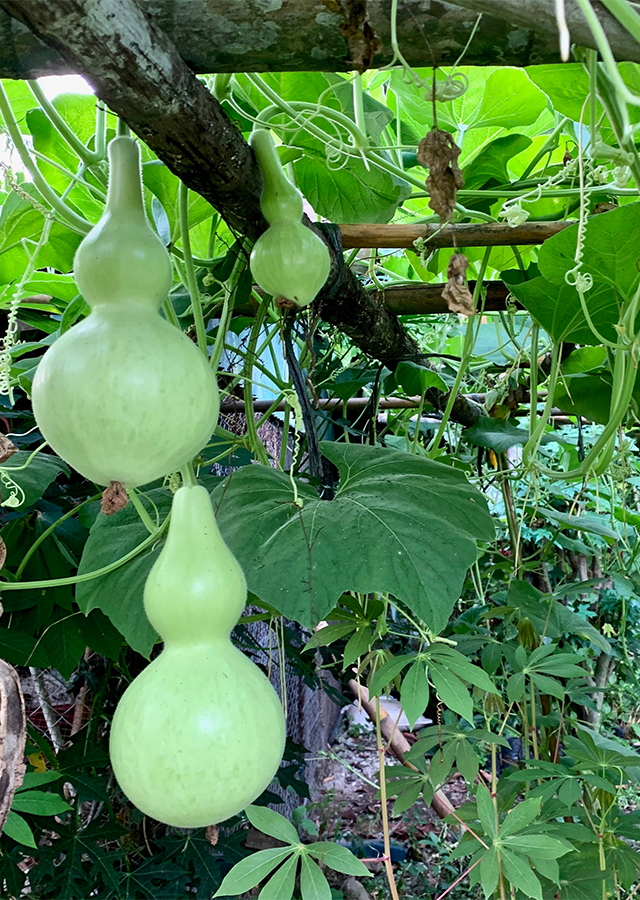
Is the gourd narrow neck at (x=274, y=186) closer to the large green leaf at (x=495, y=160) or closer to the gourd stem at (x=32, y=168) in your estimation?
the gourd stem at (x=32, y=168)

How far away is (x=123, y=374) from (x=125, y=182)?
0.15 meters

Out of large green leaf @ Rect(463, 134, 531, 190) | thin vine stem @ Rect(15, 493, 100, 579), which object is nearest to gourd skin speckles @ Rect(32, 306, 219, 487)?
thin vine stem @ Rect(15, 493, 100, 579)

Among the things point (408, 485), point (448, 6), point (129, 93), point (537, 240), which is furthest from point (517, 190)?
point (129, 93)

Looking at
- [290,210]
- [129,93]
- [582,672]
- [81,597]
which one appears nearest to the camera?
[129,93]

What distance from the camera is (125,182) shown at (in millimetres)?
449

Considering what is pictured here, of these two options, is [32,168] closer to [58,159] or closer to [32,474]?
[58,159]

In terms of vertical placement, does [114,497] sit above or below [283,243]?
below

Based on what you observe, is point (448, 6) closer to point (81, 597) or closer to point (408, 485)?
point (408, 485)

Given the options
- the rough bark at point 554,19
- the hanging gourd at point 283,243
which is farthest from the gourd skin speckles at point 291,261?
the rough bark at point 554,19

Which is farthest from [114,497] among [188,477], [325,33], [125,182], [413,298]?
[413,298]

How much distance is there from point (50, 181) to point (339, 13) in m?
0.66

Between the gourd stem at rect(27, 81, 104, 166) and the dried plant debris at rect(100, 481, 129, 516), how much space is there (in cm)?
32

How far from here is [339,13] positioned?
0.38 m

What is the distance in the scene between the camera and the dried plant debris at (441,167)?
0.47 m
